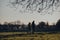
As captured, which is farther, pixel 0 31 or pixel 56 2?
pixel 56 2

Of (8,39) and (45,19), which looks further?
(45,19)

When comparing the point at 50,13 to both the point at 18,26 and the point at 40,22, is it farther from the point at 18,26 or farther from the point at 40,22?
the point at 18,26

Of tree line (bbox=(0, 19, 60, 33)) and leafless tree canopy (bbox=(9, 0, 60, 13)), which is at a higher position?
leafless tree canopy (bbox=(9, 0, 60, 13))

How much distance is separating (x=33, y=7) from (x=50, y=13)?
0.32 m

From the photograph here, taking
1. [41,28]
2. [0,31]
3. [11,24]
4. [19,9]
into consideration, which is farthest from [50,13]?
[0,31]

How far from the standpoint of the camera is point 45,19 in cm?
265

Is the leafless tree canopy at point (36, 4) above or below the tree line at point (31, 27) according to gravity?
above

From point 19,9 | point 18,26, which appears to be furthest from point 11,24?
point 19,9

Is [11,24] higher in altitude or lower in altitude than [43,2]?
lower

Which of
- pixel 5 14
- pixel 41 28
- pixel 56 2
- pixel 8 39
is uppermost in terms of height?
pixel 56 2

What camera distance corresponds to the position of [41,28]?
2.62 metres

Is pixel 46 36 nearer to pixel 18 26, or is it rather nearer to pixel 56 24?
pixel 56 24

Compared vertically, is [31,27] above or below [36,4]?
below

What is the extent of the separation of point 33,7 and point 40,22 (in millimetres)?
299
